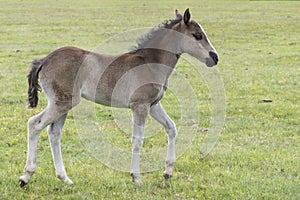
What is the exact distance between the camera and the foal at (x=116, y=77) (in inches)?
245

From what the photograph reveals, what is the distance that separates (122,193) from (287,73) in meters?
10.1

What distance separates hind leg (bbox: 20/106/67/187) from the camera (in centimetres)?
614

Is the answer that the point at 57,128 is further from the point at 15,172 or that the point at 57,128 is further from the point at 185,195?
the point at 185,195

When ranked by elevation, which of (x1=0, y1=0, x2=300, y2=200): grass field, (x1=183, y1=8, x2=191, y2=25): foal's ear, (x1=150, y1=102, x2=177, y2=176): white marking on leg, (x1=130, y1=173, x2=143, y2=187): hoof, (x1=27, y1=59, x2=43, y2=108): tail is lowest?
(x1=0, y1=0, x2=300, y2=200): grass field

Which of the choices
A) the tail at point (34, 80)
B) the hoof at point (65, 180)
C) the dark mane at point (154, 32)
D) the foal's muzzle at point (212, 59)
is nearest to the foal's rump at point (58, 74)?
the tail at point (34, 80)

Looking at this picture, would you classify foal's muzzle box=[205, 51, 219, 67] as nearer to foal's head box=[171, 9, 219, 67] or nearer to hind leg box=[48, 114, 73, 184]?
foal's head box=[171, 9, 219, 67]

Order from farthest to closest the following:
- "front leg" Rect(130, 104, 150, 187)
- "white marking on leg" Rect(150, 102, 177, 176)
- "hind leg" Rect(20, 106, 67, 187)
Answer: "white marking on leg" Rect(150, 102, 177, 176) → "front leg" Rect(130, 104, 150, 187) → "hind leg" Rect(20, 106, 67, 187)

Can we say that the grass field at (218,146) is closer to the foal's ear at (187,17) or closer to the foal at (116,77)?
the foal at (116,77)

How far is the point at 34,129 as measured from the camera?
20.3ft

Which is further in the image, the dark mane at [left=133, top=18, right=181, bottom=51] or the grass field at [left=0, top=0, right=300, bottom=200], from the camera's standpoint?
the dark mane at [left=133, top=18, right=181, bottom=51]

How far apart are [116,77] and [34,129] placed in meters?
1.31

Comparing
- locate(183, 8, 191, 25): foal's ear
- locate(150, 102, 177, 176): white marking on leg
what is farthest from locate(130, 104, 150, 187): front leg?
locate(183, 8, 191, 25): foal's ear

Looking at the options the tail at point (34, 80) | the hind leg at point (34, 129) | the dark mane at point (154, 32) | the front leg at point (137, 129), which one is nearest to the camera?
the hind leg at point (34, 129)

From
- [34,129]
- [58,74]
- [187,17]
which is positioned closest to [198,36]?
[187,17]
